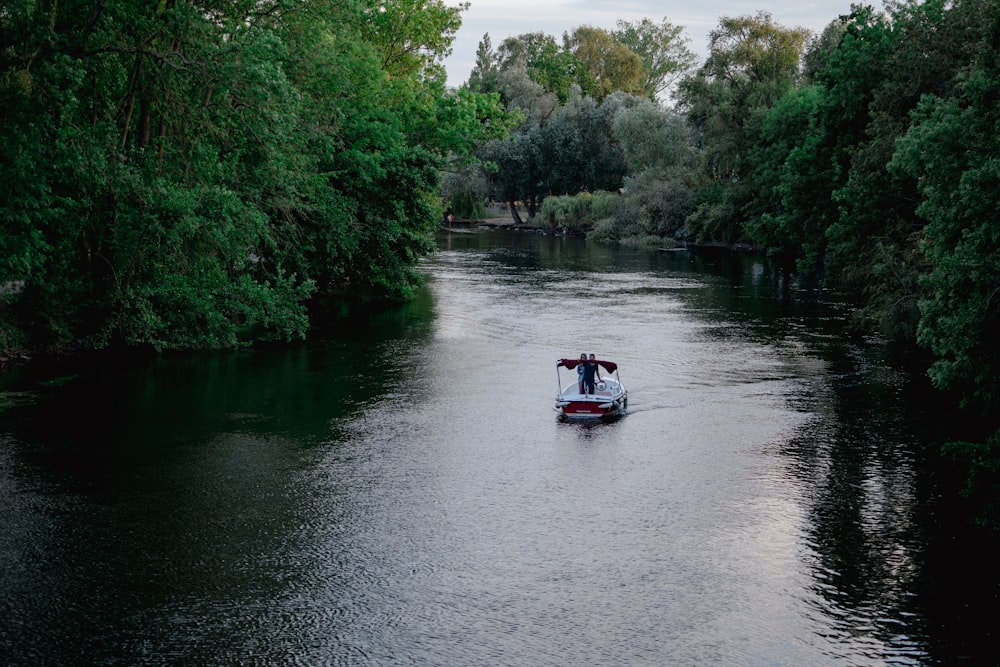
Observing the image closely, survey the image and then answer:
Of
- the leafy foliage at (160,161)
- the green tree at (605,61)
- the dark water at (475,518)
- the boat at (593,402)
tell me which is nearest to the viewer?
the dark water at (475,518)

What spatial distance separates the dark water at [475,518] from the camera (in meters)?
14.7

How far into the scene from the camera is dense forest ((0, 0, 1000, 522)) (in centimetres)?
2620

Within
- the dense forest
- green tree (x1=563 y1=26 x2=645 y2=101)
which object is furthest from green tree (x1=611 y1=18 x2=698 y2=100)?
the dense forest

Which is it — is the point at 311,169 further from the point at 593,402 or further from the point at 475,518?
the point at 475,518

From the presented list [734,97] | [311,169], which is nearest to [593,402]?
[311,169]

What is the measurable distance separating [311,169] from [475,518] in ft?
84.7

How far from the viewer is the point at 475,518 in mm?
19578

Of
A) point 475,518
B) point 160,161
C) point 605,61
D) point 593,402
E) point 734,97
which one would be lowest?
point 475,518

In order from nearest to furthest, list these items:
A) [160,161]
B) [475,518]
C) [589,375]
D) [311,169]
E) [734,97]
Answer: [475,518], [589,375], [160,161], [311,169], [734,97]

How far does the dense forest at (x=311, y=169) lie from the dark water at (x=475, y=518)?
2.64 m

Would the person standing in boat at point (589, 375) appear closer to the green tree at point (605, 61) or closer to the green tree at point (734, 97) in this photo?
the green tree at point (734, 97)

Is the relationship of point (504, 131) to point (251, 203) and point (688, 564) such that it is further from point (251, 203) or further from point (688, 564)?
point (688, 564)

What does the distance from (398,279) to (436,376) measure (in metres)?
15.7

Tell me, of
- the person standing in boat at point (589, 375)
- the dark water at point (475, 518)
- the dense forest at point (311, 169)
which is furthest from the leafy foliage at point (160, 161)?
the person standing in boat at point (589, 375)
